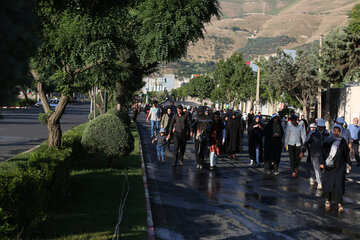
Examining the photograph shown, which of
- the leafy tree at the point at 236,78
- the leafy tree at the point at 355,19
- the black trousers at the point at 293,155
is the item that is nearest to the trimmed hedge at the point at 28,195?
the black trousers at the point at 293,155

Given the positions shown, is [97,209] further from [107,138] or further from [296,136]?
[296,136]

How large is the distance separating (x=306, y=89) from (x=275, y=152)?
25.6 m

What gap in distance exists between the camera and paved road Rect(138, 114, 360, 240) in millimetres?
7523

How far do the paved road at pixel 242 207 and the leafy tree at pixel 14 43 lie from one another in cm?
504

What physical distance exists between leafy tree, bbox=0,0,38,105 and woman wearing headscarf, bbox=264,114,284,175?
13.0m

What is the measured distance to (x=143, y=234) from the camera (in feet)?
21.7

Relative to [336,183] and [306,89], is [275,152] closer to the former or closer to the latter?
[336,183]

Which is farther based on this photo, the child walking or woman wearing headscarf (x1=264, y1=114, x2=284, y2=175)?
the child walking

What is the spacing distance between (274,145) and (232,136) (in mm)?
3642

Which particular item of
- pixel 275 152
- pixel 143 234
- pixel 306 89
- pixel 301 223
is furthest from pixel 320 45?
pixel 143 234

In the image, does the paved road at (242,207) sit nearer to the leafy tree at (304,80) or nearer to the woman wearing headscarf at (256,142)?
the woman wearing headscarf at (256,142)

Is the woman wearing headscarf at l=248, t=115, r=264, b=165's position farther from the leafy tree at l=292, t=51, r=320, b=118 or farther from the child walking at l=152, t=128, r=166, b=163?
the leafy tree at l=292, t=51, r=320, b=118

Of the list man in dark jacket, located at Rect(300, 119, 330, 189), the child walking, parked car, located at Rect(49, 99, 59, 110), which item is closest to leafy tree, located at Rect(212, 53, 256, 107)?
parked car, located at Rect(49, 99, 59, 110)

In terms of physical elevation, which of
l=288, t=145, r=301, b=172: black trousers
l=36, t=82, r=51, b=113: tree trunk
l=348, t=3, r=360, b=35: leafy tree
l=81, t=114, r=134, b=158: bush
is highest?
→ l=348, t=3, r=360, b=35: leafy tree
